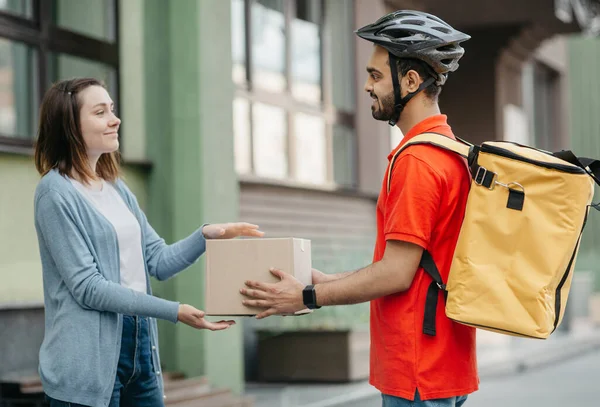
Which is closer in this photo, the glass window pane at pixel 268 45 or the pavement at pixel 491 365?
the pavement at pixel 491 365

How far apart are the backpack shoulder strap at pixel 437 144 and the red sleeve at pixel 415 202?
5 cm

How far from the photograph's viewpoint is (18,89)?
761 cm

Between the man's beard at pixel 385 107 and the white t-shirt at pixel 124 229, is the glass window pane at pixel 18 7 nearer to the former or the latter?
the white t-shirt at pixel 124 229

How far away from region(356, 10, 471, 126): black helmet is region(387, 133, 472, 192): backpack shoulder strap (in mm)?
179

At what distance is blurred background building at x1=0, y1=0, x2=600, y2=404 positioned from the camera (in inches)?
294

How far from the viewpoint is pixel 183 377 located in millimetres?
8062

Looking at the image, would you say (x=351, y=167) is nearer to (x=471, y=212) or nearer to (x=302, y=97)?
(x=302, y=97)

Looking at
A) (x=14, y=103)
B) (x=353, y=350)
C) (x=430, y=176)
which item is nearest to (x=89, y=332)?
(x=430, y=176)

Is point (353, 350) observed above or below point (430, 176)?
below

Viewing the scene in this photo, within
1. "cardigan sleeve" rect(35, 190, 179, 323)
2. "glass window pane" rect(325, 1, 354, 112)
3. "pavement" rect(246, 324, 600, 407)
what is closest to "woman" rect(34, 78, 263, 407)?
"cardigan sleeve" rect(35, 190, 179, 323)

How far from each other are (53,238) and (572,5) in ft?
42.4

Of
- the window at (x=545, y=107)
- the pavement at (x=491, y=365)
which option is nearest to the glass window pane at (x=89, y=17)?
the pavement at (x=491, y=365)

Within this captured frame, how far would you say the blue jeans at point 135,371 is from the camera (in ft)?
11.7

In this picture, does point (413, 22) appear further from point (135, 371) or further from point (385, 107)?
point (135, 371)
